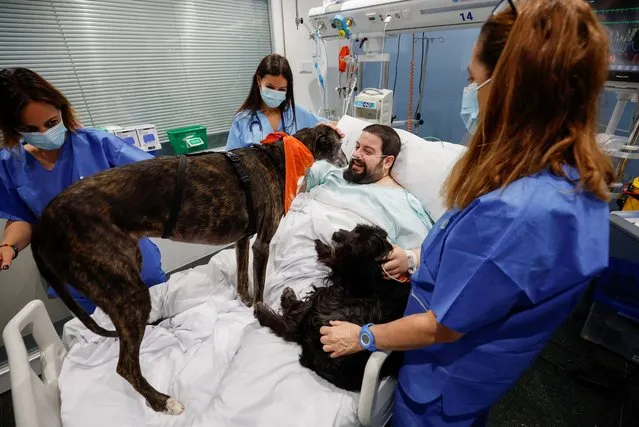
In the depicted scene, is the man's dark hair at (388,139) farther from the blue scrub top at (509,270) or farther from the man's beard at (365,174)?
the blue scrub top at (509,270)

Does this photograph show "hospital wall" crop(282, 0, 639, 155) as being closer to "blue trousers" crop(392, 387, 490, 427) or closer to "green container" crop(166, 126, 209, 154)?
"green container" crop(166, 126, 209, 154)

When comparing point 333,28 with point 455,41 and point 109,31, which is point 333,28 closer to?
point 455,41

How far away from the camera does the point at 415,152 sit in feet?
7.63

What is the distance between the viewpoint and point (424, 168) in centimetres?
225

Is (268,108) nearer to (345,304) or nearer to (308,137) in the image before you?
(308,137)

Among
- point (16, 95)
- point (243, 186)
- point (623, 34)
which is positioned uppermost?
point (623, 34)

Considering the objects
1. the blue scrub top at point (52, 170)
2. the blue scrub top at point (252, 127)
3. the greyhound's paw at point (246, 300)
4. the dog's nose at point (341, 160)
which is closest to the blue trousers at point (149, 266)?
the blue scrub top at point (52, 170)

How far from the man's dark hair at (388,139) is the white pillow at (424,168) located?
7 centimetres

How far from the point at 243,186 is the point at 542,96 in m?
1.15

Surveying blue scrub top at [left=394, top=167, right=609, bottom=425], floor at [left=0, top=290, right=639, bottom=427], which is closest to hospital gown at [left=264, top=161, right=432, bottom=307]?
blue scrub top at [left=394, top=167, right=609, bottom=425]

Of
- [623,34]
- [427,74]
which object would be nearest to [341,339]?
Answer: [623,34]

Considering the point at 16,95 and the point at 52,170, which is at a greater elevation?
the point at 16,95

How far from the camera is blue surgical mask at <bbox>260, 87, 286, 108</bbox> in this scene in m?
2.17

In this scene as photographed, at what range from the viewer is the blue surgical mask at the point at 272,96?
217cm
